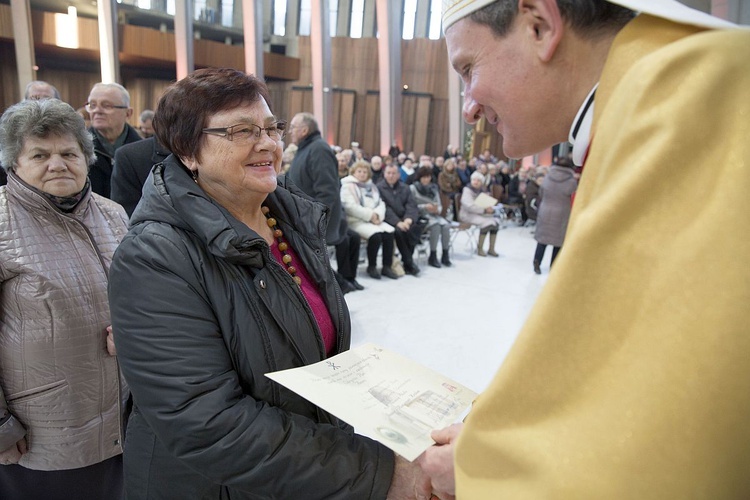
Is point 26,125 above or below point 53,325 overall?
above

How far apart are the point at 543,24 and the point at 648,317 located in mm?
437

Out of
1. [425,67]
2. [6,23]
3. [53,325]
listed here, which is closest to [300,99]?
[425,67]

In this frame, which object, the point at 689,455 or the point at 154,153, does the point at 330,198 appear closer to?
the point at 154,153

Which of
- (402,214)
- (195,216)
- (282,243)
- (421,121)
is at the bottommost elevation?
(402,214)

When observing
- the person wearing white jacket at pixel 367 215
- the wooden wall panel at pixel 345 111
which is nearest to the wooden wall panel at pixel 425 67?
the wooden wall panel at pixel 345 111

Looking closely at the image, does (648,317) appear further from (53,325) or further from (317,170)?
(317,170)

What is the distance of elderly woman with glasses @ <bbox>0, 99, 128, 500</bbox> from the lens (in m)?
1.57

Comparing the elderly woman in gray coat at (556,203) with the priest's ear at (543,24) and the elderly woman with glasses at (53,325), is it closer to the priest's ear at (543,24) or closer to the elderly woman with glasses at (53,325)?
the elderly woman with glasses at (53,325)

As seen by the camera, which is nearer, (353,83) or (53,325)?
(53,325)

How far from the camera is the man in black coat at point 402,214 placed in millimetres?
6355

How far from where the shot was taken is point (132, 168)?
2.70m

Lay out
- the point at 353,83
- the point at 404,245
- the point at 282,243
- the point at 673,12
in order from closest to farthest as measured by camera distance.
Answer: the point at 673,12 < the point at 282,243 < the point at 404,245 < the point at 353,83

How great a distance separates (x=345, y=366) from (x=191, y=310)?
351 mm

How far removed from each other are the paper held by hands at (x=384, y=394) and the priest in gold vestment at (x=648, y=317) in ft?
1.03
